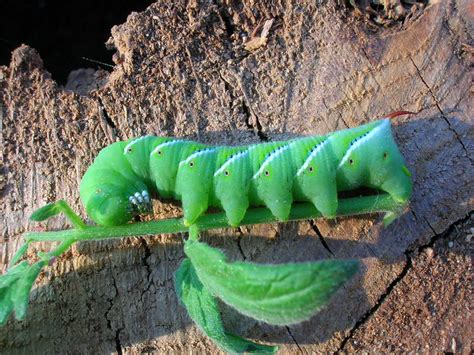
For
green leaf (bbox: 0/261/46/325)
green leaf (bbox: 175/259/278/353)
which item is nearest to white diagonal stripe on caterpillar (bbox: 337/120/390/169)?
green leaf (bbox: 175/259/278/353)

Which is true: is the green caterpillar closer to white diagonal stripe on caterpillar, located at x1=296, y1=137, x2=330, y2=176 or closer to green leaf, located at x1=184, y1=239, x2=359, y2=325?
white diagonal stripe on caterpillar, located at x1=296, y1=137, x2=330, y2=176

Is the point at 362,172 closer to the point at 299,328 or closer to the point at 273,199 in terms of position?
the point at 273,199

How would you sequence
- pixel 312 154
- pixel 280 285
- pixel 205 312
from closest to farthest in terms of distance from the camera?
pixel 280 285
pixel 205 312
pixel 312 154

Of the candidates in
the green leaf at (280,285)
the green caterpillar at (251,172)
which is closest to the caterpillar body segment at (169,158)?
the green caterpillar at (251,172)

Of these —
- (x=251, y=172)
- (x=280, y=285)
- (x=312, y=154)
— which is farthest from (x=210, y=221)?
(x=280, y=285)

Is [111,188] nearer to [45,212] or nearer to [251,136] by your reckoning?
[45,212]

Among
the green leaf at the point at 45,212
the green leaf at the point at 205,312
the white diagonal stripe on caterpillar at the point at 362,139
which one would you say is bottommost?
the green leaf at the point at 205,312

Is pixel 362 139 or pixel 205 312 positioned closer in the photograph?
pixel 205 312

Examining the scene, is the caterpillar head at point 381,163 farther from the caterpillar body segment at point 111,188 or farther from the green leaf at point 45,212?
the green leaf at point 45,212

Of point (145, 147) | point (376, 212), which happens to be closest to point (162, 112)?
point (145, 147)
